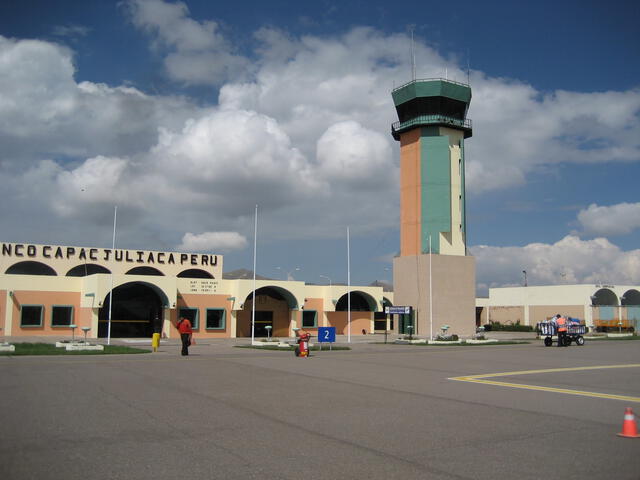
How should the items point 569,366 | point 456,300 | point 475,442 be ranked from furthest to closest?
point 456,300 → point 569,366 → point 475,442

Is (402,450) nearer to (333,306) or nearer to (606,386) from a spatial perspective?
(606,386)

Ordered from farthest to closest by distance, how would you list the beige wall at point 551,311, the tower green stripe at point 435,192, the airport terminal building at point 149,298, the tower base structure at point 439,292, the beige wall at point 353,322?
the beige wall at point 551,311, the beige wall at point 353,322, the tower green stripe at point 435,192, the tower base structure at point 439,292, the airport terminal building at point 149,298

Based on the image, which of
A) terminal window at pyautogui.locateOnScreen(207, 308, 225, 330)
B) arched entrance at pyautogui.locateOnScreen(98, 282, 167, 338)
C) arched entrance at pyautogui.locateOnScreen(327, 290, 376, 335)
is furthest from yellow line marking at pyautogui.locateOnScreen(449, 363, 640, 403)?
arched entrance at pyautogui.locateOnScreen(327, 290, 376, 335)

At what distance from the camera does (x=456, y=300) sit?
51594 mm

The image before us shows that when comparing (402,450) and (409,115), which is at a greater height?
(409,115)

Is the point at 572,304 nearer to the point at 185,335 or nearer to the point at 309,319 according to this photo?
the point at 309,319

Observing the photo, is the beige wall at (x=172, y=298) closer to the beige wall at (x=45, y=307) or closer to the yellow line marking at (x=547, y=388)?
the beige wall at (x=45, y=307)

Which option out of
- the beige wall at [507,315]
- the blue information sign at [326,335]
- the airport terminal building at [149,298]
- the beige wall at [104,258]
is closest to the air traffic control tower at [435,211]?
the airport terminal building at [149,298]

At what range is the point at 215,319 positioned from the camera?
50.3 meters

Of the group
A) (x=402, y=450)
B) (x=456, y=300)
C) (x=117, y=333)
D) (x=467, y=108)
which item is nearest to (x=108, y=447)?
(x=402, y=450)

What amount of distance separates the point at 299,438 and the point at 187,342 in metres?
17.5

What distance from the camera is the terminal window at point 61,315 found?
45.1 meters

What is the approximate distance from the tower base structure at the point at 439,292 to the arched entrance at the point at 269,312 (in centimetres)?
1060

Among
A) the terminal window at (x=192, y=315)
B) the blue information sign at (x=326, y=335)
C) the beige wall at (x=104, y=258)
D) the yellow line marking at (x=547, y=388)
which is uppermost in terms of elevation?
the beige wall at (x=104, y=258)
